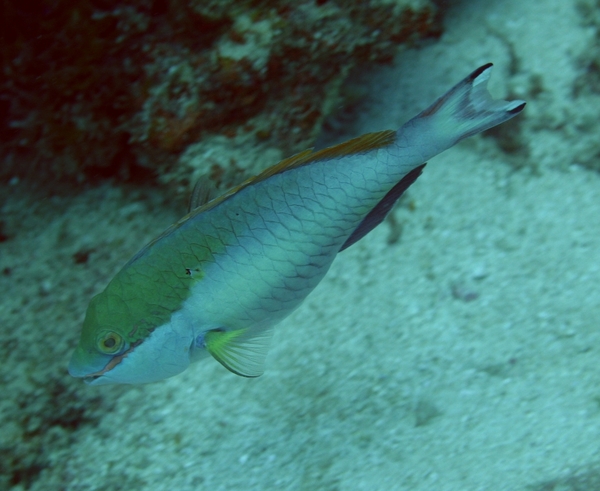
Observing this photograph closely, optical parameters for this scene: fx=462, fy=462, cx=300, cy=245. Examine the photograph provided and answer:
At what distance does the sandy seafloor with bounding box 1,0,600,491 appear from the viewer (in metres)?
2.41

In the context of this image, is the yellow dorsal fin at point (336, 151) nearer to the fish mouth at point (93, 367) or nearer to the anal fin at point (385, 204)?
the anal fin at point (385, 204)

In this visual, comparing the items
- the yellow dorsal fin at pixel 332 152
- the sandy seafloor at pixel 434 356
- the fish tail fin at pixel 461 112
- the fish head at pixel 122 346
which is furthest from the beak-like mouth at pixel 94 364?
the fish tail fin at pixel 461 112

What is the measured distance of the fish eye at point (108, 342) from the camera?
6.34 ft

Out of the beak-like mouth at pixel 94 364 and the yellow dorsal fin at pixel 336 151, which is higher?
the yellow dorsal fin at pixel 336 151

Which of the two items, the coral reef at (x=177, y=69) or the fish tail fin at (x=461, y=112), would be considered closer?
the fish tail fin at (x=461, y=112)

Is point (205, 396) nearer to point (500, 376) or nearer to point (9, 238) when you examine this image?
point (500, 376)

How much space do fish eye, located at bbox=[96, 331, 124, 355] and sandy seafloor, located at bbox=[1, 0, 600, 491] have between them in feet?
3.99

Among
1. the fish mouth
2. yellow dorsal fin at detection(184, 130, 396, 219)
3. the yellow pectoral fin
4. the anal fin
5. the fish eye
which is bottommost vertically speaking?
the yellow pectoral fin

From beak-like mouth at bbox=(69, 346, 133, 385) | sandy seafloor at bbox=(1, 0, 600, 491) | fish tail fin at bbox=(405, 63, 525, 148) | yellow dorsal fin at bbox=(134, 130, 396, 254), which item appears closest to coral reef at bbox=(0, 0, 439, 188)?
sandy seafloor at bbox=(1, 0, 600, 491)

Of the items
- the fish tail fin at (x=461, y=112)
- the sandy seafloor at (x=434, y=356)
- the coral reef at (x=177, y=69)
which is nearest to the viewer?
the fish tail fin at (x=461, y=112)

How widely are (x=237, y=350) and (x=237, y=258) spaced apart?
0.41 meters

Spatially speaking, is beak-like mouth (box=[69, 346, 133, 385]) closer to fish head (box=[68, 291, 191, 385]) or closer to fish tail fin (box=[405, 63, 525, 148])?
fish head (box=[68, 291, 191, 385])

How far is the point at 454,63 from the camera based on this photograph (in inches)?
160

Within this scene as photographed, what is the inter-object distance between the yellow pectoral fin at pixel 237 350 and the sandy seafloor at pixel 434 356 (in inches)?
37.0
